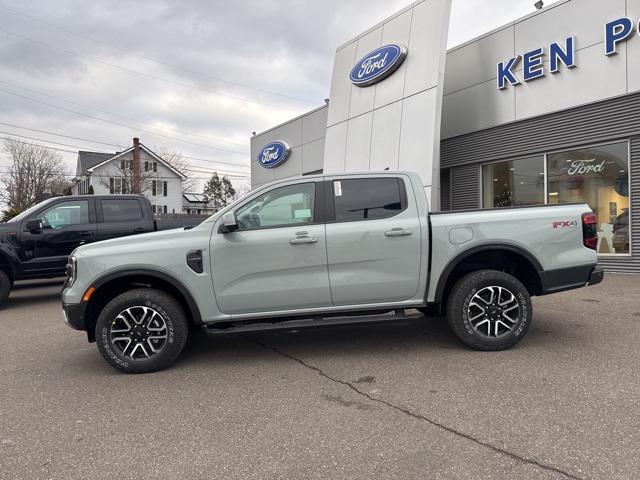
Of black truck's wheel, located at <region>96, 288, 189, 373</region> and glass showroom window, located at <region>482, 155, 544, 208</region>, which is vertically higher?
glass showroom window, located at <region>482, 155, 544, 208</region>

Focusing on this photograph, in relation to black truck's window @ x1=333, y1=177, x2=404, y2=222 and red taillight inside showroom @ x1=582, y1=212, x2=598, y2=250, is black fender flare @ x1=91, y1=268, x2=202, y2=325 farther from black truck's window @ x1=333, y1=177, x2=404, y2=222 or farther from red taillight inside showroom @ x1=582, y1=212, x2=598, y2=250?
red taillight inside showroom @ x1=582, y1=212, x2=598, y2=250

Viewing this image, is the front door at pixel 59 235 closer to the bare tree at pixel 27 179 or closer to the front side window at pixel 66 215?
the front side window at pixel 66 215

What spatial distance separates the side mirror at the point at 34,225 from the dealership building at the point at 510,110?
27.0ft

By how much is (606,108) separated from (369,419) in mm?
9532

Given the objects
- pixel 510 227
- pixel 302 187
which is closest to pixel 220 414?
pixel 302 187

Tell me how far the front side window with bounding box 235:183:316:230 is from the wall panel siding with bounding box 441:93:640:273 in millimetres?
8139

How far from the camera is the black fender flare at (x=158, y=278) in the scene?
4.29 metres

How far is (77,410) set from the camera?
3555 millimetres

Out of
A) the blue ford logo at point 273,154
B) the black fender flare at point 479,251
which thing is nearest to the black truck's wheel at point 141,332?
the black fender flare at point 479,251

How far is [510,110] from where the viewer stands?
1131cm

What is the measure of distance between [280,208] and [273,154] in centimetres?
1594

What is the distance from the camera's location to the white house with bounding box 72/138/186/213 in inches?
1823

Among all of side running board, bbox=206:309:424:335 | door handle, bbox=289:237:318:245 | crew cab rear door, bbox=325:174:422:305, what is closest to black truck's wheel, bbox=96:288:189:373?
side running board, bbox=206:309:424:335

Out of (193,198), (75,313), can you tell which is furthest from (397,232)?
(193,198)
